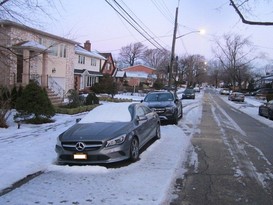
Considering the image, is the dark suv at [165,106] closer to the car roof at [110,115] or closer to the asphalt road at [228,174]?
the asphalt road at [228,174]

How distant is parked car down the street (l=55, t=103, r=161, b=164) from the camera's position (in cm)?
823

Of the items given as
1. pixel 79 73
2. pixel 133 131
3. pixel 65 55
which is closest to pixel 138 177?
pixel 133 131

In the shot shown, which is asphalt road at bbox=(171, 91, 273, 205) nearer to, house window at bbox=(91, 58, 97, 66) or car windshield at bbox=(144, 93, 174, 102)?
car windshield at bbox=(144, 93, 174, 102)

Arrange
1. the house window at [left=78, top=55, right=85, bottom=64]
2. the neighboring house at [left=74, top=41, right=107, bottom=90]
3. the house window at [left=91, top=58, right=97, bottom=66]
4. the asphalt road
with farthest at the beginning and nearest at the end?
the house window at [left=91, top=58, right=97, bottom=66] < the house window at [left=78, top=55, right=85, bottom=64] < the neighboring house at [left=74, top=41, right=107, bottom=90] < the asphalt road

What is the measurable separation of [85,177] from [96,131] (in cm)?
157

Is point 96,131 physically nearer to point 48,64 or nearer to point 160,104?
point 160,104

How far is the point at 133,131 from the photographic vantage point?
929 centimetres

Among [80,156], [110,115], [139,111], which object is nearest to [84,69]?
[139,111]

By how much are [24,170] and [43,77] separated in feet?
67.3

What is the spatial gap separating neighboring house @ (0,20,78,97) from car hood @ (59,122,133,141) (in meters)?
11.9

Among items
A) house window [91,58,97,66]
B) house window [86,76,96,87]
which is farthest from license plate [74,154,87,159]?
house window [91,58,97,66]

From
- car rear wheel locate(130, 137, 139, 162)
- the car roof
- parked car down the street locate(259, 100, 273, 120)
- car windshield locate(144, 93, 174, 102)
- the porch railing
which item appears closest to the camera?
car rear wheel locate(130, 137, 139, 162)

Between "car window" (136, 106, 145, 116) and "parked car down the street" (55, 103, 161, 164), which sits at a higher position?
"car window" (136, 106, 145, 116)

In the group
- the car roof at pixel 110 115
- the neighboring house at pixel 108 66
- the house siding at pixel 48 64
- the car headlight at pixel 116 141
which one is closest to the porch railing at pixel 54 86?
the house siding at pixel 48 64
